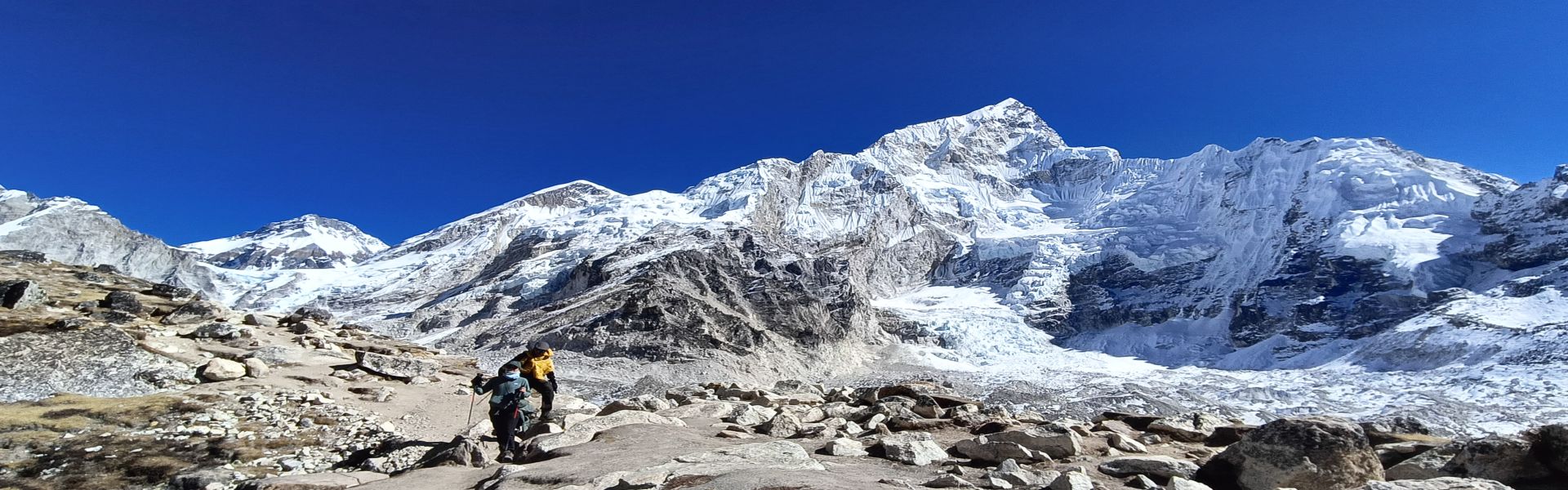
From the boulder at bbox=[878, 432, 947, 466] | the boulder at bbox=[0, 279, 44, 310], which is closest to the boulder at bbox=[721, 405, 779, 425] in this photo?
the boulder at bbox=[878, 432, 947, 466]

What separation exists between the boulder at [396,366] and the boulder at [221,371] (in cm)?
352

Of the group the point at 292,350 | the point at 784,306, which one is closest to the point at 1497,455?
the point at 292,350

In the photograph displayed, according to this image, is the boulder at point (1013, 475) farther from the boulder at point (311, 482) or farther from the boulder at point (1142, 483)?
the boulder at point (311, 482)

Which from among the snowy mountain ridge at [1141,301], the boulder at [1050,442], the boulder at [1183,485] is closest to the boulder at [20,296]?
the boulder at [1050,442]

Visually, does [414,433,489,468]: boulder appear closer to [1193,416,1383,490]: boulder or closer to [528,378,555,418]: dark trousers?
[528,378,555,418]: dark trousers

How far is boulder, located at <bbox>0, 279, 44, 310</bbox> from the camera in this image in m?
20.2

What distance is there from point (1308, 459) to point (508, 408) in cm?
1005

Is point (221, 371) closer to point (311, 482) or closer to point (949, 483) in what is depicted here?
point (311, 482)

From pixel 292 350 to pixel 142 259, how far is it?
20242 cm

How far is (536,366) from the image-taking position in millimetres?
12891

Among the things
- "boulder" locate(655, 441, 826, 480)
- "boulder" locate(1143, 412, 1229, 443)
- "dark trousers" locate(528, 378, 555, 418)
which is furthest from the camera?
"dark trousers" locate(528, 378, 555, 418)

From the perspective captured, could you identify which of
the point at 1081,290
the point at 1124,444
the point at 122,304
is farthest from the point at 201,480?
the point at 1081,290

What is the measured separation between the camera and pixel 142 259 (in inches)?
6644

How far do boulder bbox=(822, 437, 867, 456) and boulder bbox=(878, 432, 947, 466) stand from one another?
0.28 m
